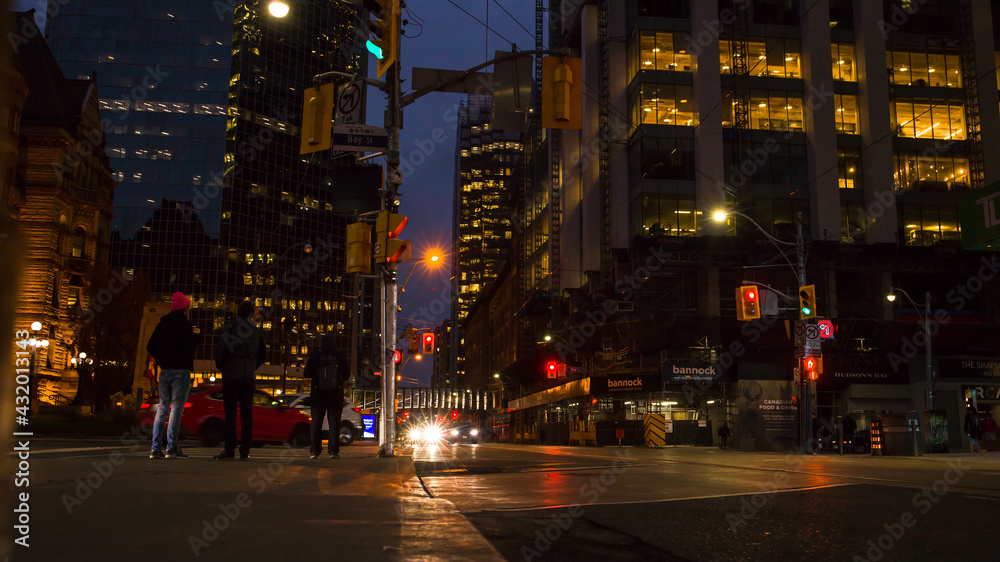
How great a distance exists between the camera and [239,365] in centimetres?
945

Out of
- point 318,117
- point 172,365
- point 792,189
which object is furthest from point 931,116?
point 172,365

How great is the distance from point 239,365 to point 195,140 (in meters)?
100

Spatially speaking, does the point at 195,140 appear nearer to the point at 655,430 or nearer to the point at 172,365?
the point at 655,430

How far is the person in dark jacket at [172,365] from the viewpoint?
29.8 feet

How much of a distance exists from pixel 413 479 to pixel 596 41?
5173 centimetres

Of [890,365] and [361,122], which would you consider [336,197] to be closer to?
[361,122]

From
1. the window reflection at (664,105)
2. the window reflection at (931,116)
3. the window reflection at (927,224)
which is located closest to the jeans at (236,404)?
the window reflection at (664,105)

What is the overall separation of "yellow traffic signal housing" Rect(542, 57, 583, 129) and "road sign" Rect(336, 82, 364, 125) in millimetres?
3715

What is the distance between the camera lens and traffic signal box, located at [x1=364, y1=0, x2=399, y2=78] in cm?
1335

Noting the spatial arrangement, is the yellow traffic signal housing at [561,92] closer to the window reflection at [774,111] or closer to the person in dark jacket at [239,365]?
the person in dark jacket at [239,365]

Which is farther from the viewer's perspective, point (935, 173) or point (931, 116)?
point (931, 116)

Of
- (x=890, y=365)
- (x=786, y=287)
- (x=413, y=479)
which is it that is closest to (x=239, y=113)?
(x=786, y=287)

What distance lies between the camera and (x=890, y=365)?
43.4 m

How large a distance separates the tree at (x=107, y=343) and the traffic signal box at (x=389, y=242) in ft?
129
